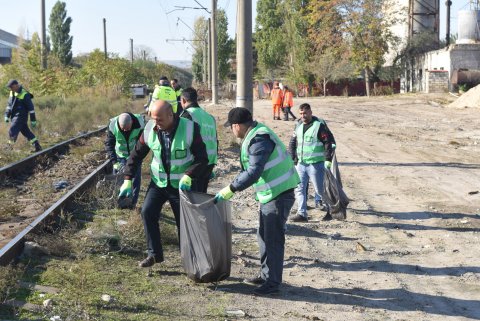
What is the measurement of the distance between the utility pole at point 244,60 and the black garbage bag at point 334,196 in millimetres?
6376

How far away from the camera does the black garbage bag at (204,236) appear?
261 inches

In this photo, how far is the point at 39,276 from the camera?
23.1ft

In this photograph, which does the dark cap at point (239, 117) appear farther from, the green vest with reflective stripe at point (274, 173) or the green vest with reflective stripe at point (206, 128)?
the green vest with reflective stripe at point (206, 128)

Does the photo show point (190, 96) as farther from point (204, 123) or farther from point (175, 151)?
Answer: point (175, 151)

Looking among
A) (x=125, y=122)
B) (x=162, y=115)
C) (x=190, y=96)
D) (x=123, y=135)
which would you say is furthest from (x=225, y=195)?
(x=123, y=135)

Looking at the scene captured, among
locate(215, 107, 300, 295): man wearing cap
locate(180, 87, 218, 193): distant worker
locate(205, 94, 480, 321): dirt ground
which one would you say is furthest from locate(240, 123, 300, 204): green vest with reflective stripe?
locate(180, 87, 218, 193): distant worker

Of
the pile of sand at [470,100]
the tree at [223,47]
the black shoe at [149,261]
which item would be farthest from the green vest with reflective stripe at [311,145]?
the tree at [223,47]

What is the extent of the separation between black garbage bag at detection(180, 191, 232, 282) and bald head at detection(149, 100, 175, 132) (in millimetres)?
650

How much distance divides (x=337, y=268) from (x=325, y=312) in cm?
167

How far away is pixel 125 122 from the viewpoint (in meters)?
9.62

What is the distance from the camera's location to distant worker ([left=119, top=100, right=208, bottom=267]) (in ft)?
22.5

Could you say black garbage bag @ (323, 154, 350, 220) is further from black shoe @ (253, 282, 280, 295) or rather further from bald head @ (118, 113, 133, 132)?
black shoe @ (253, 282, 280, 295)

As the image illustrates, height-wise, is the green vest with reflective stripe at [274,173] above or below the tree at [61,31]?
below

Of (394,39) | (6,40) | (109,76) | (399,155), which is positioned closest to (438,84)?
(394,39)
